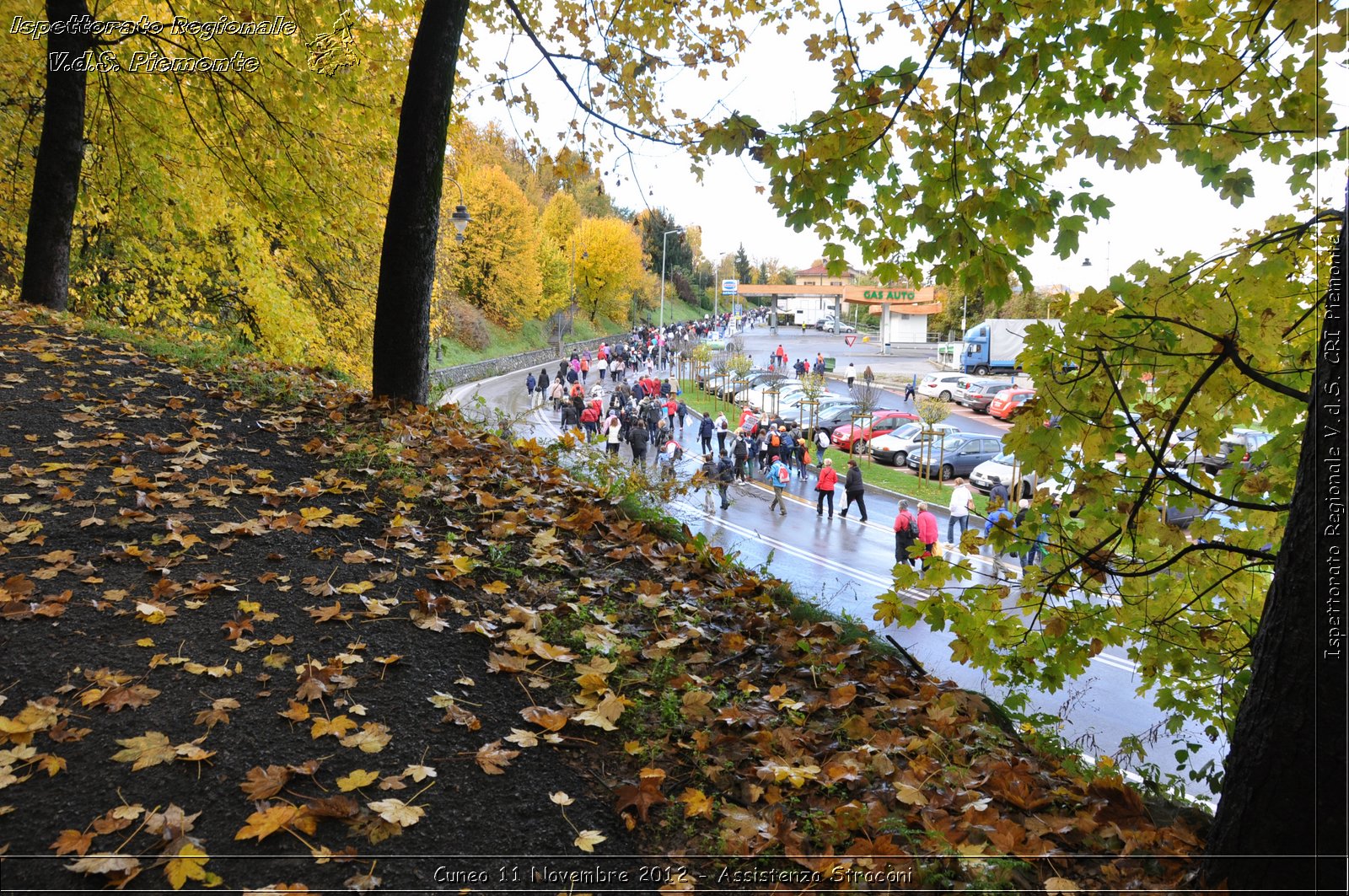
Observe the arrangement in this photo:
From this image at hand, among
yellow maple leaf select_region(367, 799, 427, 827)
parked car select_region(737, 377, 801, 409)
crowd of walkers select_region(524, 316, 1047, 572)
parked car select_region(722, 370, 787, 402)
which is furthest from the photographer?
parked car select_region(722, 370, 787, 402)

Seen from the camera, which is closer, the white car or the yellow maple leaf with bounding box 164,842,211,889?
the yellow maple leaf with bounding box 164,842,211,889

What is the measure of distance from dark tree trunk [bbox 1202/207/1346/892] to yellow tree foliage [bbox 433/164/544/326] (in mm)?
46229

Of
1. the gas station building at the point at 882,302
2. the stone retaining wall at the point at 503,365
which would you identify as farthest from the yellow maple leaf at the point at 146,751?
the stone retaining wall at the point at 503,365

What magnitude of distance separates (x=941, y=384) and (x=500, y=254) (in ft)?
92.9

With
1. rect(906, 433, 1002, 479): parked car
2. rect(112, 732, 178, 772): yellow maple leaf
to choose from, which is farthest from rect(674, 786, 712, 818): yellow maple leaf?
rect(906, 433, 1002, 479): parked car

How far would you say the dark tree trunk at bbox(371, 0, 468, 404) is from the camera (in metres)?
6.39

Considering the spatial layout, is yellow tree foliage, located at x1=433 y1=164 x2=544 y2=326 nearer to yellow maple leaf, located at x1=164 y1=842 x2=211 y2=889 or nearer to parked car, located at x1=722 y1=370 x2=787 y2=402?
parked car, located at x1=722 y1=370 x2=787 y2=402

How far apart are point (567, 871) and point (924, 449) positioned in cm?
2615

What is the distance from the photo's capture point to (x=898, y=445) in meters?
28.3

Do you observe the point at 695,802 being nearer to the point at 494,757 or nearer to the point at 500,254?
the point at 494,757

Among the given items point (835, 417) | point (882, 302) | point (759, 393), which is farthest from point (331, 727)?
point (759, 393)

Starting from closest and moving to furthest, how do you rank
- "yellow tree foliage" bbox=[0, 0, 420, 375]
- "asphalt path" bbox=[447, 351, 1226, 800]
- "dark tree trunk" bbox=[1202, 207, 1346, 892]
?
1. "dark tree trunk" bbox=[1202, 207, 1346, 892]
2. "asphalt path" bbox=[447, 351, 1226, 800]
3. "yellow tree foliage" bbox=[0, 0, 420, 375]

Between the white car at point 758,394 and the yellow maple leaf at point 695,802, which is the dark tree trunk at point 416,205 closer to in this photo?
the yellow maple leaf at point 695,802

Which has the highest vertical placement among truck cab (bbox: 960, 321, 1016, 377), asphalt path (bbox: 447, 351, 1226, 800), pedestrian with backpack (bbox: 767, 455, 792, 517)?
truck cab (bbox: 960, 321, 1016, 377)
